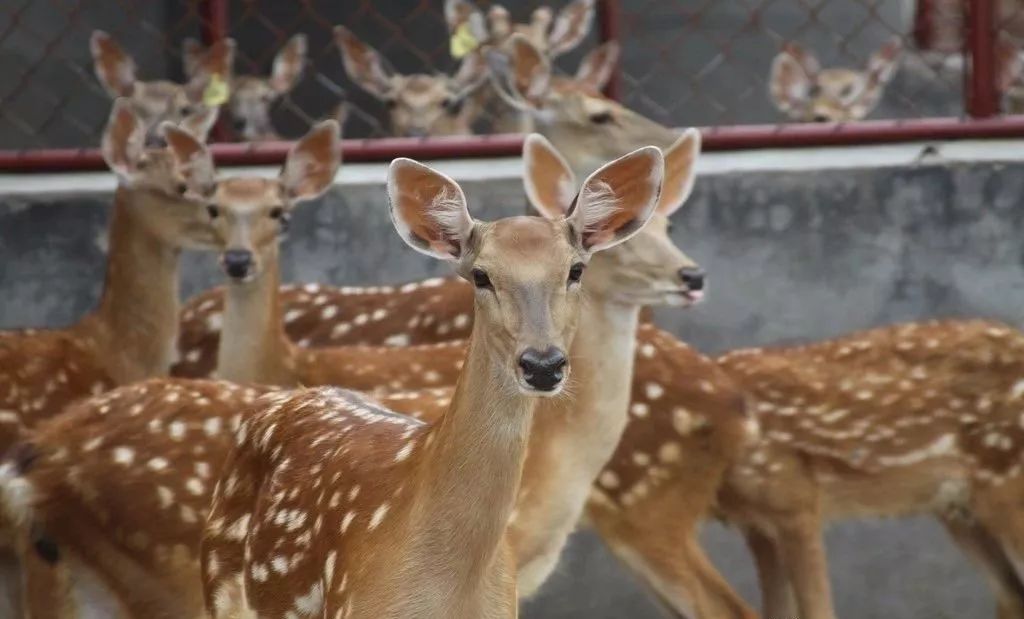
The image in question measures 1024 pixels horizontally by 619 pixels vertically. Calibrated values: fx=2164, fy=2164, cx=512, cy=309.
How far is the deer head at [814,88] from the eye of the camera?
10047 millimetres

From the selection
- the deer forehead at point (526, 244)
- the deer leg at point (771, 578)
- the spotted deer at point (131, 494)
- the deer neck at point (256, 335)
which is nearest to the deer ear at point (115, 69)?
the deer neck at point (256, 335)

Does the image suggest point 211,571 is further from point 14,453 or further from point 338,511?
point 14,453

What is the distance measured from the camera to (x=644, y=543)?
5391 millimetres

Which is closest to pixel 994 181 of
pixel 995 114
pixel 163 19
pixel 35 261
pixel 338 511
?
pixel 995 114

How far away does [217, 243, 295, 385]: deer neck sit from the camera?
222 inches

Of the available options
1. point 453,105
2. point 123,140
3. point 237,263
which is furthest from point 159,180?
point 453,105

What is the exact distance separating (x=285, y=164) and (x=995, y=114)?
2143 millimetres

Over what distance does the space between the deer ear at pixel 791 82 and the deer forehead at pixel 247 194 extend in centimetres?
496

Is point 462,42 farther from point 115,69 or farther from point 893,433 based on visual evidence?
point 893,433

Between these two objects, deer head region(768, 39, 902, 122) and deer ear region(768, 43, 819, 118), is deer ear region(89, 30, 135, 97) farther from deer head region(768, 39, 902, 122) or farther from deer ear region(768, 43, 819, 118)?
deer ear region(768, 43, 819, 118)

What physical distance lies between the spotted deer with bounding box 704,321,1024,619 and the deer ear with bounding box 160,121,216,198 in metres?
1.49

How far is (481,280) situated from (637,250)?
5.83 feet

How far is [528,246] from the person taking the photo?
340 centimetres

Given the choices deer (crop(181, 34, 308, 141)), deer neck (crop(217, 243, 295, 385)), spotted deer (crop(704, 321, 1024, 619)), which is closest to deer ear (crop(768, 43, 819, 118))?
deer (crop(181, 34, 308, 141))
